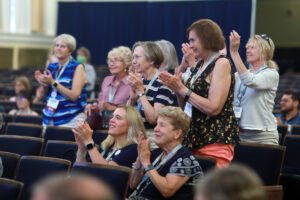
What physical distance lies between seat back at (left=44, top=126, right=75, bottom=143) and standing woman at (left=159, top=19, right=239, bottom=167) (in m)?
1.51

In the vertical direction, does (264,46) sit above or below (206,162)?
above

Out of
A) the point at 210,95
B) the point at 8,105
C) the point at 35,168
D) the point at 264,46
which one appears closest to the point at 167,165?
the point at 210,95

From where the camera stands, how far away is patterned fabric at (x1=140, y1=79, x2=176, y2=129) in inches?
128

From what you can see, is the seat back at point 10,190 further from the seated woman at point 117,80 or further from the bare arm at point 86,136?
the seated woman at point 117,80

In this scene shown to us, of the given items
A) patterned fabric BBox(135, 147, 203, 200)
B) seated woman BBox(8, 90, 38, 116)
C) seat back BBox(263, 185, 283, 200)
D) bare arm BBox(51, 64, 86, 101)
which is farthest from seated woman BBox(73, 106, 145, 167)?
seated woman BBox(8, 90, 38, 116)

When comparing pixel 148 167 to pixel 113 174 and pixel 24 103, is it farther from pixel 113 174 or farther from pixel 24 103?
pixel 24 103

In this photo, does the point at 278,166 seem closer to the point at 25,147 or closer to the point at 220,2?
the point at 25,147

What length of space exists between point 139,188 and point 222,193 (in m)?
1.76

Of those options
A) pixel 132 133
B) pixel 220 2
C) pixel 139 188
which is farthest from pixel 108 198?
pixel 220 2

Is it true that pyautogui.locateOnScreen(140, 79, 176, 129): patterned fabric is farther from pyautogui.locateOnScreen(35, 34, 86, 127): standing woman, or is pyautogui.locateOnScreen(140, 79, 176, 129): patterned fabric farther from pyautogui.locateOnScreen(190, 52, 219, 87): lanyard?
pyautogui.locateOnScreen(35, 34, 86, 127): standing woman

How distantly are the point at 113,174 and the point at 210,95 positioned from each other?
0.68 m

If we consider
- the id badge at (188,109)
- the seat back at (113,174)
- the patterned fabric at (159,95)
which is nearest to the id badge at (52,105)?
the patterned fabric at (159,95)

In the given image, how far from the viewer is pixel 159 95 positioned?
129 inches

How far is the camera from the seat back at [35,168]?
2982 millimetres
